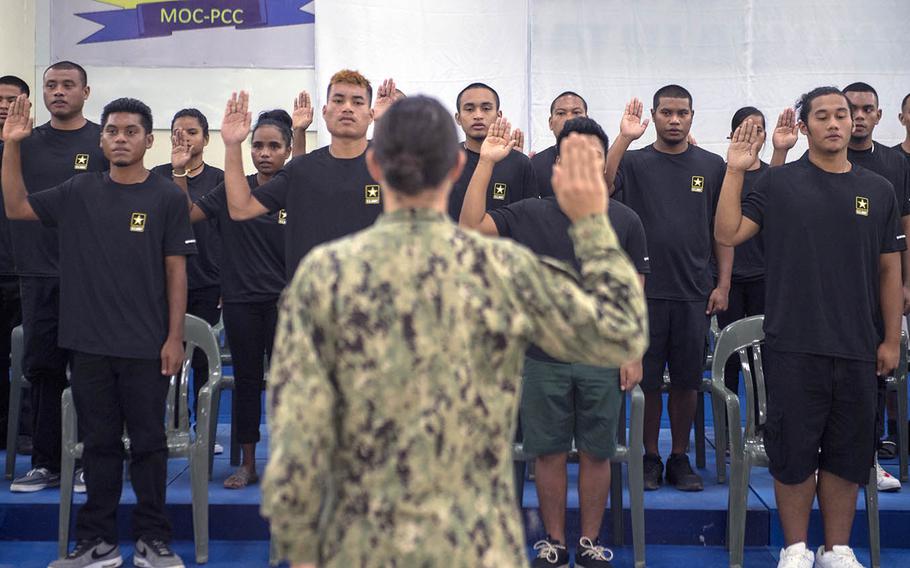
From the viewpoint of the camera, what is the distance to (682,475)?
4.39m

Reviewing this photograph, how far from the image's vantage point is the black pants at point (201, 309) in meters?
5.05

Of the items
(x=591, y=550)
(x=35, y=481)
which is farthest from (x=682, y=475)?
(x=35, y=481)

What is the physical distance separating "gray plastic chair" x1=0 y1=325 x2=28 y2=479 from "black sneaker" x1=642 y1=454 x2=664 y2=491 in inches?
106

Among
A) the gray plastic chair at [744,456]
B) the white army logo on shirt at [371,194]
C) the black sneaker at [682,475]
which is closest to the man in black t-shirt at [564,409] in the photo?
the white army logo on shirt at [371,194]

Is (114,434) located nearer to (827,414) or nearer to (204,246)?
(204,246)

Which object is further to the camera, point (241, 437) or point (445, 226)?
point (241, 437)

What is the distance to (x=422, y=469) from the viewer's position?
151 cm

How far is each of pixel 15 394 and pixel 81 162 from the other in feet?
3.51

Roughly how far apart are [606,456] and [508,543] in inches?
84.4

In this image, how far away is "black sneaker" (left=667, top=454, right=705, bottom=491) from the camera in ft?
14.3

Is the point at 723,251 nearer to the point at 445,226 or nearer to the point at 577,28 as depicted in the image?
the point at 577,28

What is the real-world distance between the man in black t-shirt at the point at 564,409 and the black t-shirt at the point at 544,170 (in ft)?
3.17

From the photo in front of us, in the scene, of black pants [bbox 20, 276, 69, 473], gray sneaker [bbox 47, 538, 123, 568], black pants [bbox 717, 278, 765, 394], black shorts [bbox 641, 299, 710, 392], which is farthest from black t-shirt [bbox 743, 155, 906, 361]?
black pants [bbox 20, 276, 69, 473]

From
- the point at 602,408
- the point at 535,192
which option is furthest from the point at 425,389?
the point at 535,192
